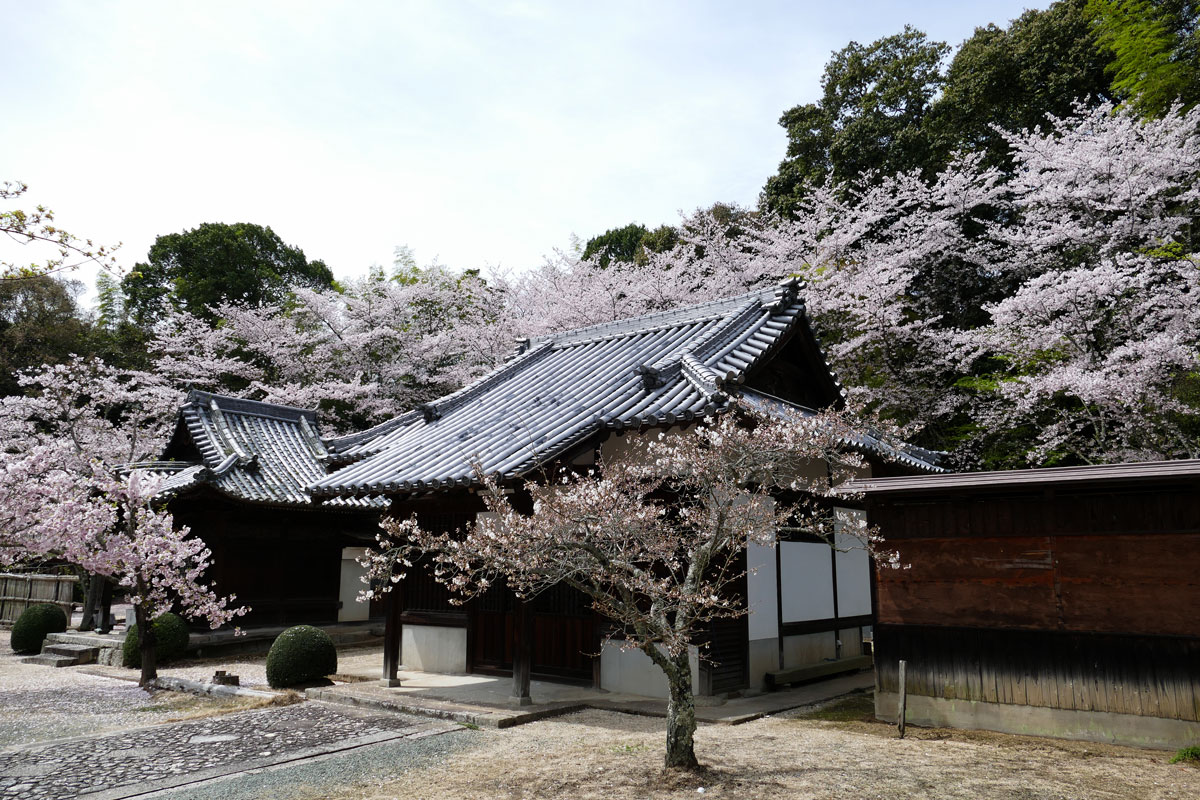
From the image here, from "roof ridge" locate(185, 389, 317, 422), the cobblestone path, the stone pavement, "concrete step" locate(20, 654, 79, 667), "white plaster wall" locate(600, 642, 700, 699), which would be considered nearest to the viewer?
the cobblestone path

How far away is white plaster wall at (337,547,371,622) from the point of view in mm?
20312

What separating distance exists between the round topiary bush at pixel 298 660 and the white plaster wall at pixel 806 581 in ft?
26.0

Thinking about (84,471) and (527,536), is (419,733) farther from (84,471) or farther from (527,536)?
(84,471)

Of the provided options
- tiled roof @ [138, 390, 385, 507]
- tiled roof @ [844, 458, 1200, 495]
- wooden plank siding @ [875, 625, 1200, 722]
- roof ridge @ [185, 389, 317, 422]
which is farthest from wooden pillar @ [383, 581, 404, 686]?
roof ridge @ [185, 389, 317, 422]

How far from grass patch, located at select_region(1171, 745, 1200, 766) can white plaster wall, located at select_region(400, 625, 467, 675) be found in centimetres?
1003

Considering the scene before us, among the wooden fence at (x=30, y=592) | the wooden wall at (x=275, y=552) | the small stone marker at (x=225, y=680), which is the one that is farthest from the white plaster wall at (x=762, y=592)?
the wooden fence at (x=30, y=592)

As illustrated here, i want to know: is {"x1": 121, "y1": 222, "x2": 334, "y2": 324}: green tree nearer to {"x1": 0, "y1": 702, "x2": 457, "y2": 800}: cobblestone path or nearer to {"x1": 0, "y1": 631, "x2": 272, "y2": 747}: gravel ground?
{"x1": 0, "y1": 631, "x2": 272, "y2": 747}: gravel ground

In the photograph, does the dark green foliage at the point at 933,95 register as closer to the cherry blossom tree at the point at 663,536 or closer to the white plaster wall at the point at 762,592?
the white plaster wall at the point at 762,592

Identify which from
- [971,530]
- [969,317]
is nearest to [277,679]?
[971,530]

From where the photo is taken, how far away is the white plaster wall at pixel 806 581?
12.1m

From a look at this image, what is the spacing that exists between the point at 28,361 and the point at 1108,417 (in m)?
40.9

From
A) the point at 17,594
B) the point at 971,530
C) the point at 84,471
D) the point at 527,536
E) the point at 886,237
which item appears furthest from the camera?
the point at 886,237

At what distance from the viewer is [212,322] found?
39531 millimetres

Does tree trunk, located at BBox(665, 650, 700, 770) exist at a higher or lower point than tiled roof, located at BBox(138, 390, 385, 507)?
lower
